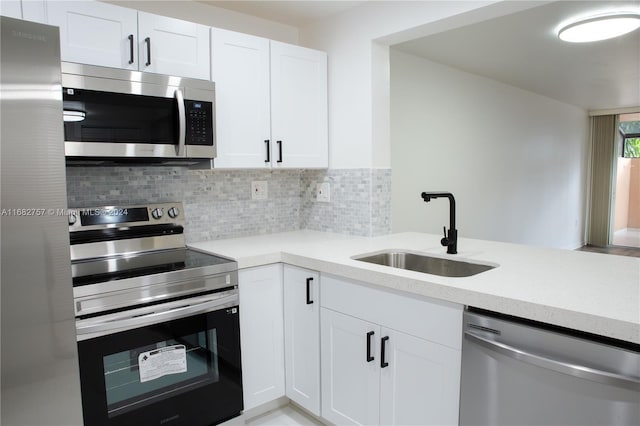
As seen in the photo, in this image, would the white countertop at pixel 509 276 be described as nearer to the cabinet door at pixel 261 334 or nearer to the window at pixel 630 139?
the cabinet door at pixel 261 334

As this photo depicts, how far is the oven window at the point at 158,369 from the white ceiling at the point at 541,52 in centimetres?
275

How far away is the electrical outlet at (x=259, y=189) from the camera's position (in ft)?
8.75

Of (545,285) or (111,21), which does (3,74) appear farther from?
(545,285)

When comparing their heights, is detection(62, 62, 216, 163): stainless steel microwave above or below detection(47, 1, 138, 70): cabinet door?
below

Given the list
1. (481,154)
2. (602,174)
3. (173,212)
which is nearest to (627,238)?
(602,174)

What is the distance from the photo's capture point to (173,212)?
7.35ft

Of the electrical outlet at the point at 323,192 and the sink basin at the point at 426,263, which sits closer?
the sink basin at the point at 426,263

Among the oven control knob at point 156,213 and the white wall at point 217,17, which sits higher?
the white wall at point 217,17

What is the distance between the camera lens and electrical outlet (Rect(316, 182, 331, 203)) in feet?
8.85

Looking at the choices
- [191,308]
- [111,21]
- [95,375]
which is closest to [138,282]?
[191,308]

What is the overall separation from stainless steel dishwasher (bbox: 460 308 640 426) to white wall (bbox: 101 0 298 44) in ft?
6.86

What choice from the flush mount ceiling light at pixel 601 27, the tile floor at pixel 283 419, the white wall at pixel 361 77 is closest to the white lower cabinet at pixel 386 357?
the tile floor at pixel 283 419

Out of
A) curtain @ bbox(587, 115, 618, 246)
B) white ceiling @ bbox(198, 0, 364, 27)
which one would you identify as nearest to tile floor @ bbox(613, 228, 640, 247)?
curtain @ bbox(587, 115, 618, 246)

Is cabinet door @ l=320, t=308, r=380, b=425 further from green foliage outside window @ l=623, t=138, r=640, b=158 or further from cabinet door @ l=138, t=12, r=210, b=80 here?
green foliage outside window @ l=623, t=138, r=640, b=158
